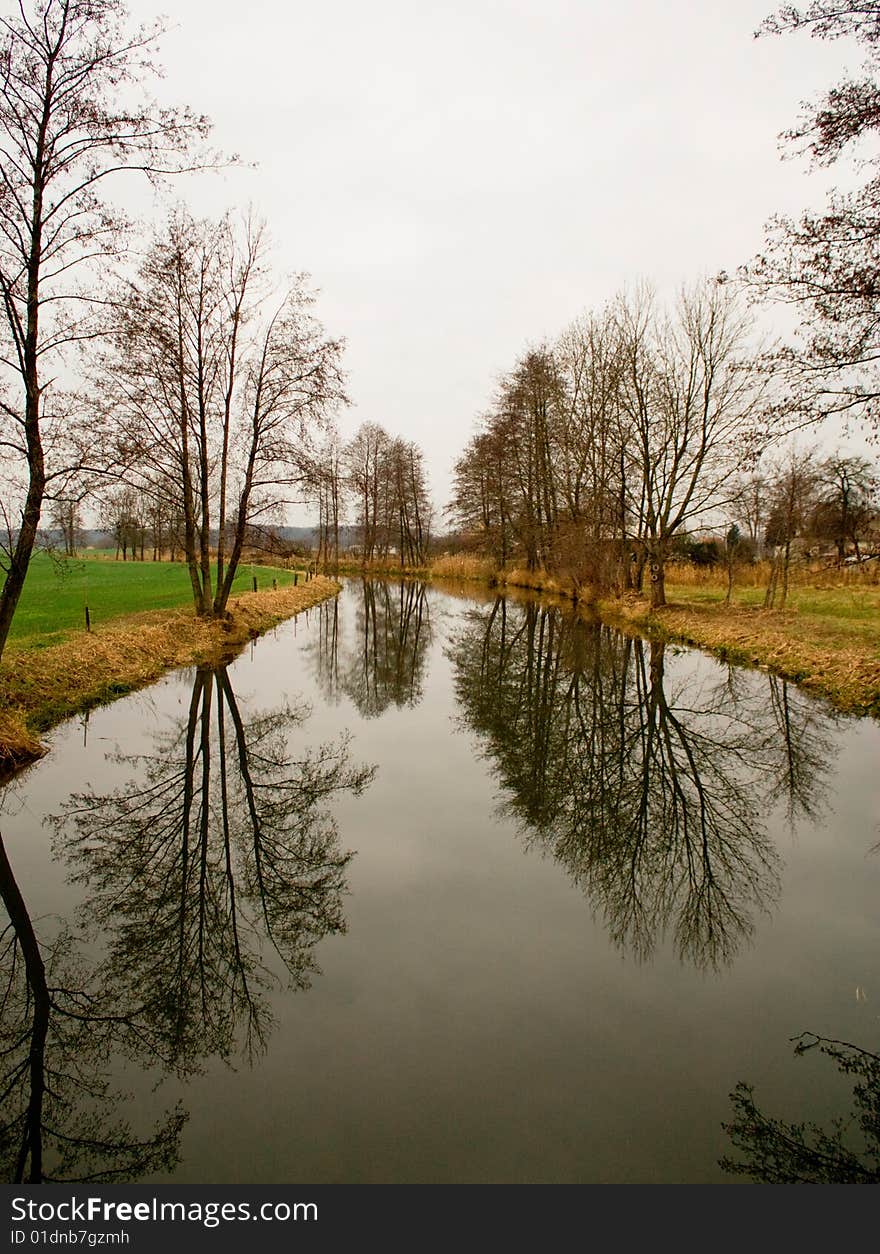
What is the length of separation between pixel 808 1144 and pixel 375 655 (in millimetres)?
15877

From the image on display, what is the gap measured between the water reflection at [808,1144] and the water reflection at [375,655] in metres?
8.83

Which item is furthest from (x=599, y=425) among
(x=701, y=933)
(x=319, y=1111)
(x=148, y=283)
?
(x=319, y=1111)

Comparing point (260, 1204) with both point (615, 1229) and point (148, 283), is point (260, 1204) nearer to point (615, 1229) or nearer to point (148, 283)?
point (615, 1229)

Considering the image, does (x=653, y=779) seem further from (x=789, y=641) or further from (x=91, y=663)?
(x=91, y=663)

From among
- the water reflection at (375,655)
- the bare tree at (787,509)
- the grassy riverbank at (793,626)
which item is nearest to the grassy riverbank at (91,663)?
the water reflection at (375,655)

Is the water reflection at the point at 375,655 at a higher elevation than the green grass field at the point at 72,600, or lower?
lower

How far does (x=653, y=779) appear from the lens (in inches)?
315

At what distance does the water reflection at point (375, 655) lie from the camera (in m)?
13.4

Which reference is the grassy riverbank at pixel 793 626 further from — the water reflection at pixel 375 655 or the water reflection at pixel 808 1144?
the water reflection at pixel 808 1144

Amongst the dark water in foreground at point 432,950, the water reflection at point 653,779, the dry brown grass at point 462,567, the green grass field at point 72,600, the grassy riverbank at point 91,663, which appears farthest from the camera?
the dry brown grass at point 462,567

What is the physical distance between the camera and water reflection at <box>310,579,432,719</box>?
1345cm

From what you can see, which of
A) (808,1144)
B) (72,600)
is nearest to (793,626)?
(808,1144)

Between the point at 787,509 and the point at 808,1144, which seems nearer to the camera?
the point at 808,1144

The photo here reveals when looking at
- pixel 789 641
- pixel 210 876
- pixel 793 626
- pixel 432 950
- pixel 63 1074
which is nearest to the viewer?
pixel 63 1074
